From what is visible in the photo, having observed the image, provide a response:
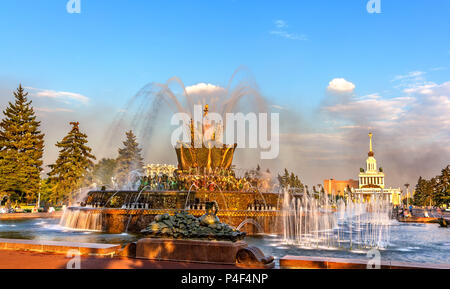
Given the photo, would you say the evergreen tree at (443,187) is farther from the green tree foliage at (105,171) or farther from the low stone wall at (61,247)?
the low stone wall at (61,247)

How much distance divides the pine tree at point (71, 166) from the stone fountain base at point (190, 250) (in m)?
46.4

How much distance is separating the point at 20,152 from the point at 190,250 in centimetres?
4602

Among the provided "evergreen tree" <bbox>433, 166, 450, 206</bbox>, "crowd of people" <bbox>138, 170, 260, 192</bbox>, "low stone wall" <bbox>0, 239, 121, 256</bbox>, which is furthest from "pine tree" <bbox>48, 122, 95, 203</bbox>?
"evergreen tree" <bbox>433, 166, 450, 206</bbox>

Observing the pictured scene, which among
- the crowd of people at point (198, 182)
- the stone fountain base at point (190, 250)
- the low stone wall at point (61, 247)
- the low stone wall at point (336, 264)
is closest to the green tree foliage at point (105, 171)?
the crowd of people at point (198, 182)

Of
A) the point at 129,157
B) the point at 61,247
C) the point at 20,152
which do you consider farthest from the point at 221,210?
the point at 129,157

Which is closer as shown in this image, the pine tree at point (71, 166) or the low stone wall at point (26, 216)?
the low stone wall at point (26, 216)

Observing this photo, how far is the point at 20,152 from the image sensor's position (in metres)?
48.3

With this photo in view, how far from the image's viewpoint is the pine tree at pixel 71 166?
52.9 metres

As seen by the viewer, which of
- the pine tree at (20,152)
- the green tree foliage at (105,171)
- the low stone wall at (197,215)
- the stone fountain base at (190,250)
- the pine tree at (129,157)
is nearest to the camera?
the stone fountain base at (190,250)

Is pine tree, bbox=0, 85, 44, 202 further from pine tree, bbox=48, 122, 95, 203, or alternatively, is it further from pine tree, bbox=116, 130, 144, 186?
pine tree, bbox=116, 130, 144, 186

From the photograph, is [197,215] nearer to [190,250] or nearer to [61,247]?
[61,247]

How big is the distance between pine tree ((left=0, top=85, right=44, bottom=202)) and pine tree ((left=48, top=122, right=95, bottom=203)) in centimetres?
332
